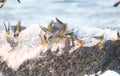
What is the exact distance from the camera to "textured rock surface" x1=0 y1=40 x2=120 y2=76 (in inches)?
178

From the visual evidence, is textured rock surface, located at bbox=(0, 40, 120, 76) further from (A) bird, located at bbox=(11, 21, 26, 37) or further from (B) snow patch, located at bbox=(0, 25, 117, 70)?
(A) bird, located at bbox=(11, 21, 26, 37)

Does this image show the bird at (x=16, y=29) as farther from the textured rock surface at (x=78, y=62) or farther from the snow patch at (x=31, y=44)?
the textured rock surface at (x=78, y=62)

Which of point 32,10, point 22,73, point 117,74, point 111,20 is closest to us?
point 117,74

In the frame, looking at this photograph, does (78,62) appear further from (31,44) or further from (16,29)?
(16,29)

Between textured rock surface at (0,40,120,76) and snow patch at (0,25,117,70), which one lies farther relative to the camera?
snow patch at (0,25,117,70)

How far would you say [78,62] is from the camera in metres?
4.55

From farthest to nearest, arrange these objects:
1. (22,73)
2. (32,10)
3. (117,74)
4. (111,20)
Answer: (32,10) < (111,20) < (22,73) < (117,74)

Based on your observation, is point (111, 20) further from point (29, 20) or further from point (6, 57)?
point (6, 57)

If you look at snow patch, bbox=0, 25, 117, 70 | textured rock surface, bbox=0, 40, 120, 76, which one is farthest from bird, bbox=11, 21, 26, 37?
textured rock surface, bbox=0, 40, 120, 76

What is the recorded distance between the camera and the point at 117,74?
173 inches

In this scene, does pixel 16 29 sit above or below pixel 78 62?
above

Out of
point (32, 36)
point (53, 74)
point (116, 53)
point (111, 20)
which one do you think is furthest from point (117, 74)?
point (111, 20)

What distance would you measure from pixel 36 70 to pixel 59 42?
300mm

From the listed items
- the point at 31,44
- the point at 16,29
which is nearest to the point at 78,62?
the point at 31,44
